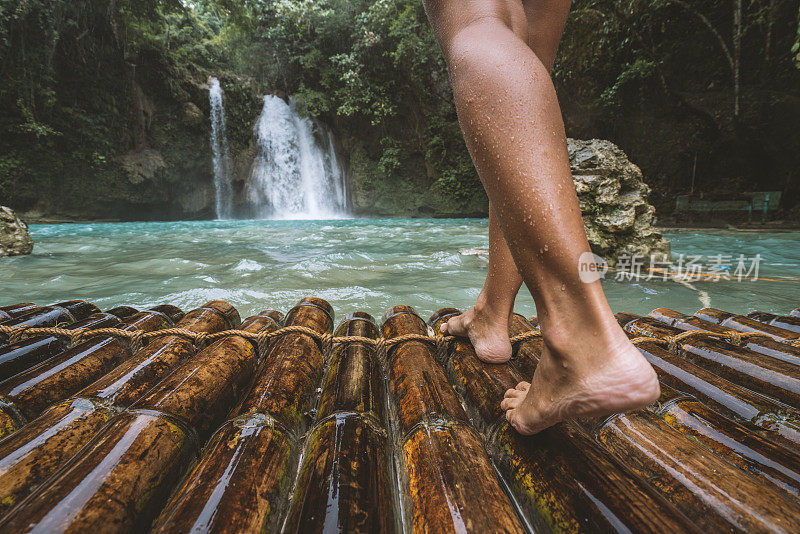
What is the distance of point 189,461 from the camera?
32.0 inches

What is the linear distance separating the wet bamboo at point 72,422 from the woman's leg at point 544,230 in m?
1.10

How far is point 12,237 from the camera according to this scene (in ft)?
16.6

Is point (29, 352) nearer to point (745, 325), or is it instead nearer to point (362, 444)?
point (362, 444)

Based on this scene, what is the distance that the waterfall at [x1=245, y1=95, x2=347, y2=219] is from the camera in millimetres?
15578

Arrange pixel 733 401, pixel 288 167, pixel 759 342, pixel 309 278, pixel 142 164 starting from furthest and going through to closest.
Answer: pixel 288 167
pixel 142 164
pixel 309 278
pixel 759 342
pixel 733 401

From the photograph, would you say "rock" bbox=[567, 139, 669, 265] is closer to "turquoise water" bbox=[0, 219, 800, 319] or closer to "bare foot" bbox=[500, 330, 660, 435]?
"turquoise water" bbox=[0, 219, 800, 319]

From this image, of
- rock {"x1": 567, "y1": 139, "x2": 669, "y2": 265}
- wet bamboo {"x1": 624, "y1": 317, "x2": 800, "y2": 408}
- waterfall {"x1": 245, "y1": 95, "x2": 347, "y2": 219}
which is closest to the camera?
wet bamboo {"x1": 624, "y1": 317, "x2": 800, "y2": 408}

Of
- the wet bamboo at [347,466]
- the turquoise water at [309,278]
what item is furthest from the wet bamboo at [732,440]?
the turquoise water at [309,278]

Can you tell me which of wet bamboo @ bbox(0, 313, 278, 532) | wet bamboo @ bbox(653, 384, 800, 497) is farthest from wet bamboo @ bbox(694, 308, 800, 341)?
wet bamboo @ bbox(0, 313, 278, 532)

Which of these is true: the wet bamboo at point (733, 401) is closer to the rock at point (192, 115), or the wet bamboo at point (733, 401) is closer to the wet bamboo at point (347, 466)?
the wet bamboo at point (347, 466)

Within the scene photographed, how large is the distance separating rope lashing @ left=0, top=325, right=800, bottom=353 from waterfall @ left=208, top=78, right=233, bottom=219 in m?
16.1

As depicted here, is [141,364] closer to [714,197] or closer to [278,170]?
[714,197]

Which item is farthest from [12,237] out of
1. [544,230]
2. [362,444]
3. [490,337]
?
[544,230]

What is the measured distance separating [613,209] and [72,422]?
16.2 feet
